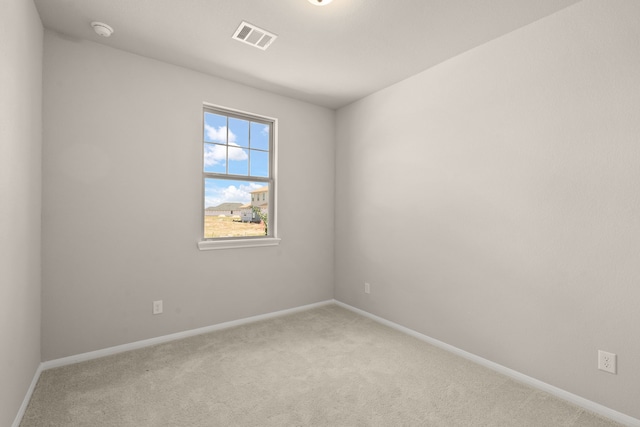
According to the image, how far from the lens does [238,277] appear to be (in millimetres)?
3326

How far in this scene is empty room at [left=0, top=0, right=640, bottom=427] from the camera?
6.12 ft

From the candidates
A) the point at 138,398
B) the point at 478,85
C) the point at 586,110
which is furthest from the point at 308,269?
the point at 586,110

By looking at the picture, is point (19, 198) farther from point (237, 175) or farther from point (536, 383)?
point (536, 383)

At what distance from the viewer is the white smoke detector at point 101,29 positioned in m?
2.26

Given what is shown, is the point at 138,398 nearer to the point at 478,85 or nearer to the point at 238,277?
the point at 238,277

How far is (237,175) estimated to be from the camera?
11.0ft

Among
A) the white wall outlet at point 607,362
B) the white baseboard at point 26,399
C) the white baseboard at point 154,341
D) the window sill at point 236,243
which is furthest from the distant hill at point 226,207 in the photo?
the white wall outlet at point 607,362

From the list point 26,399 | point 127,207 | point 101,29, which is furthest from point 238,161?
point 26,399

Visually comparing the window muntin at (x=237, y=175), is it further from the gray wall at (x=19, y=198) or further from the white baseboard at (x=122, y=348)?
the gray wall at (x=19, y=198)

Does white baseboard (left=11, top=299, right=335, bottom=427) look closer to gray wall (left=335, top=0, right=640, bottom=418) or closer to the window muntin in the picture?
the window muntin

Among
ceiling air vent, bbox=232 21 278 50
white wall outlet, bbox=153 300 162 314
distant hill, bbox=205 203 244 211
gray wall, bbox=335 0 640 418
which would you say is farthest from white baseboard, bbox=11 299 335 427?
ceiling air vent, bbox=232 21 278 50

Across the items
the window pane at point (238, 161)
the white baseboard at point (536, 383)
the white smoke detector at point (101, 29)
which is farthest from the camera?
the window pane at point (238, 161)

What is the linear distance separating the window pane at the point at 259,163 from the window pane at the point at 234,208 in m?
0.12

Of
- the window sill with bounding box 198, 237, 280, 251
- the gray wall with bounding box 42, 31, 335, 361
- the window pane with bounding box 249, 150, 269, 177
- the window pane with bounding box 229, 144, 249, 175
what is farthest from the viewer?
the window pane with bounding box 249, 150, 269, 177
